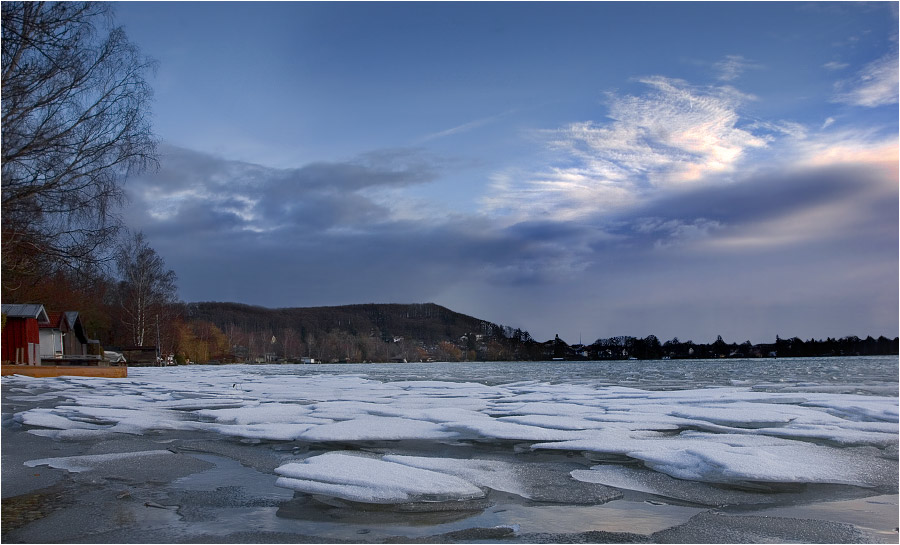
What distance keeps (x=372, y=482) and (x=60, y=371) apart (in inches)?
746

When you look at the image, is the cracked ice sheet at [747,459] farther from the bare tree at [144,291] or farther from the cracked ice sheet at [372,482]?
the bare tree at [144,291]

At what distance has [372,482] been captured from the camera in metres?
3.94

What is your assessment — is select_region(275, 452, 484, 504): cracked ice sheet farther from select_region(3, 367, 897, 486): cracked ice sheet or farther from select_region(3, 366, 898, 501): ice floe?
select_region(3, 367, 897, 486): cracked ice sheet

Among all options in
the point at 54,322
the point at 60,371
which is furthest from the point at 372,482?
the point at 54,322

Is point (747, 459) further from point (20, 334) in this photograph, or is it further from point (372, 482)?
point (20, 334)

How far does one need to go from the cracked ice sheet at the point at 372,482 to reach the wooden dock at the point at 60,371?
17.7 meters

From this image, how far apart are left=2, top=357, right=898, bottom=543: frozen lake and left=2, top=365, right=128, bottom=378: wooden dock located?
1267 cm

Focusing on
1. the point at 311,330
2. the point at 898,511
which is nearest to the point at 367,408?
the point at 898,511

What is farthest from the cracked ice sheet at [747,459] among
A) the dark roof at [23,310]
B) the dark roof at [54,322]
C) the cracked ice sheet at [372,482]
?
the dark roof at [54,322]

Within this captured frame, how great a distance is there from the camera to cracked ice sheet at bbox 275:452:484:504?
3.72 metres

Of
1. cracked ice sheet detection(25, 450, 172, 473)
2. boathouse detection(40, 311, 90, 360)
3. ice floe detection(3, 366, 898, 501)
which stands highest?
boathouse detection(40, 311, 90, 360)

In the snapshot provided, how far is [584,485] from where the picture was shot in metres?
4.16

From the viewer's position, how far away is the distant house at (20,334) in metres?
22.1

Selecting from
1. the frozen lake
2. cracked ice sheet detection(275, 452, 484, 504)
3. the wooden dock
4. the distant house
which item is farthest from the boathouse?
cracked ice sheet detection(275, 452, 484, 504)
